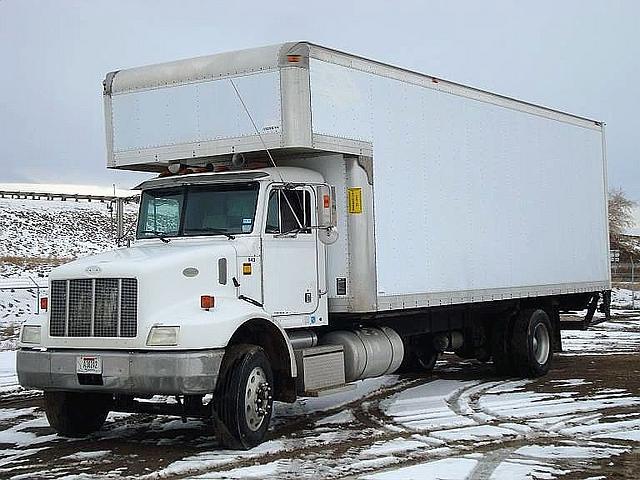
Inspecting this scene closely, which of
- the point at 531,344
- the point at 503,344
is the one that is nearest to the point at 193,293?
the point at 503,344

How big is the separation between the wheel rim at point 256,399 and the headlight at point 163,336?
0.96 m

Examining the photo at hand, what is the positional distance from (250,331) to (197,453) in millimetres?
1456

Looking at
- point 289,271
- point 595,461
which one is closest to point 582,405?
point 595,461

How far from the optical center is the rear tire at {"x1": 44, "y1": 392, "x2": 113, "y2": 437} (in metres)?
10.4

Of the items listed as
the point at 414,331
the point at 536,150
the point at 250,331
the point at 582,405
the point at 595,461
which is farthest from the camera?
the point at 536,150

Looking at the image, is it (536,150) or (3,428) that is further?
(536,150)

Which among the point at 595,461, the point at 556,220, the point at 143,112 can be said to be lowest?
the point at 595,461

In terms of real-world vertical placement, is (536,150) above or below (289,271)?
above

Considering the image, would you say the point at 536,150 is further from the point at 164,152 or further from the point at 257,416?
the point at 257,416

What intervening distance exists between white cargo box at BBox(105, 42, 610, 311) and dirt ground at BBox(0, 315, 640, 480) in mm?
1509

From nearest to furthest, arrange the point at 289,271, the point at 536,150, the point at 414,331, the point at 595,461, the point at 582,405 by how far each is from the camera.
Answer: the point at 595,461 < the point at 289,271 < the point at 582,405 < the point at 414,331 < the point at 536,150

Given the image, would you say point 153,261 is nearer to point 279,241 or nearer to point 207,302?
point 207,302

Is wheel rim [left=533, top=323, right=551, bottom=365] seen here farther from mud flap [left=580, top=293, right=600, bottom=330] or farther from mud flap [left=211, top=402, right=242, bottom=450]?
mud flap [left=211, top=402, right=242, bottom=450]

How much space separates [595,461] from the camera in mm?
8773
